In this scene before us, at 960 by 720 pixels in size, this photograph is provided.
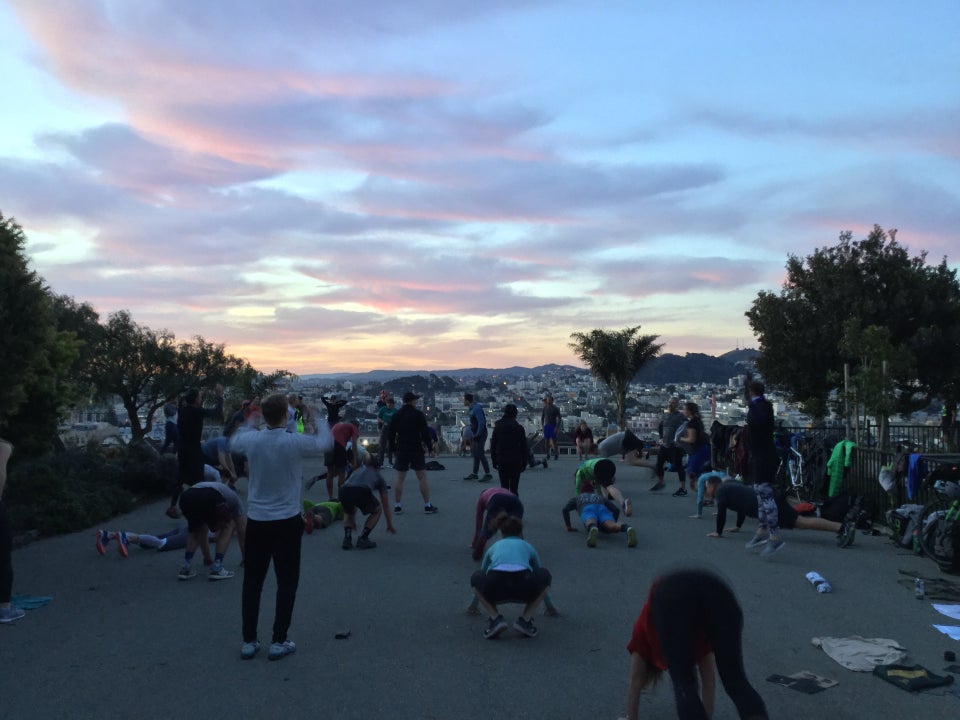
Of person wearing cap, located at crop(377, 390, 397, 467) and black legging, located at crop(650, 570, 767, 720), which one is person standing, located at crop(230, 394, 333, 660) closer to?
black legging, located at crop(650, 570, 767, 720)

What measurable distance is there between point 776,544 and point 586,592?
3024mm

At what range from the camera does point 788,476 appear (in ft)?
49.8

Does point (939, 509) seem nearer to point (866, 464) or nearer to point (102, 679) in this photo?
point (866, 464)

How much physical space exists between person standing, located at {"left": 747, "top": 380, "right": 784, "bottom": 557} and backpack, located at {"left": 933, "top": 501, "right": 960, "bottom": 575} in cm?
168

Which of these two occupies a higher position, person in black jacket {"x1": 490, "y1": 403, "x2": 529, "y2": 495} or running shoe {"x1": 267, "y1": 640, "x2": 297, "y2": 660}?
person in black jacket {"x1": 490, "y1": 403, "x2": 529, "y2": 495}

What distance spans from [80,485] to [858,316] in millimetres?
25887

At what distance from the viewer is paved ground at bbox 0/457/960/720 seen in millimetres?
5145

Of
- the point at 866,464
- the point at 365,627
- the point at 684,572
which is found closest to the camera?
the point at 684,572

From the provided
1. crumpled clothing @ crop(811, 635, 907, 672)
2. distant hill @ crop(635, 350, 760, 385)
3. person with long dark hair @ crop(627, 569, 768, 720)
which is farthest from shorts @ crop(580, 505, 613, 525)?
distant hill @ crop(635, 350, 760, 385)

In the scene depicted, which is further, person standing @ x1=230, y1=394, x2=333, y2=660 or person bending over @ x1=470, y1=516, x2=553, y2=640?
person bending over @ x1=470, y1=516, x2=553, y2=640

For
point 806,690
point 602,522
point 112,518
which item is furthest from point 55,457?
point 806,690

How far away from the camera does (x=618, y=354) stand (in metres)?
35.3

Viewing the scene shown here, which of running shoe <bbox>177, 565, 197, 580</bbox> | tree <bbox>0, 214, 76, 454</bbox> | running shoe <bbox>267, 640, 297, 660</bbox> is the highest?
tree <bbox>0, 214, 76, 454</bbox>

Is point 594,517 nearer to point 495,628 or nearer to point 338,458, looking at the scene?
point 495,628
